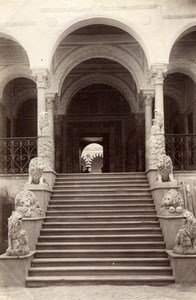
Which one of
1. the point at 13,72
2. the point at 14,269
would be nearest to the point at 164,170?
the point at 14,269

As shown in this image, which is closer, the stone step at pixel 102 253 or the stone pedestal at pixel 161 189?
the stone step at pixel 102 253

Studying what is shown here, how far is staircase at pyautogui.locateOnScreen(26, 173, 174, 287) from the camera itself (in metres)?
7.56

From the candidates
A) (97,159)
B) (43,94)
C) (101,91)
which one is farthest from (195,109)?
(97,159)

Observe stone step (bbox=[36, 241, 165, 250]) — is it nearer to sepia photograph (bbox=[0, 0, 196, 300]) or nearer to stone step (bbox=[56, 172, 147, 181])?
sepia photograph (bbox=[0, 0, 196, 300])

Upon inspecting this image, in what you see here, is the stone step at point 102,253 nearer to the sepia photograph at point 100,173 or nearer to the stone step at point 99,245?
the sepia photograph at point 100,173

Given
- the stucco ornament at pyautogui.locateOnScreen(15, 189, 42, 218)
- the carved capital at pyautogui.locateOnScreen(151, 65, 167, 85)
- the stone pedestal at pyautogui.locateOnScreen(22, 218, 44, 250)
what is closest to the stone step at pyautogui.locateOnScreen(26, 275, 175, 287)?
the stone pedestal at pyautogui.locateOnScreen(22, 218, 44, 250)

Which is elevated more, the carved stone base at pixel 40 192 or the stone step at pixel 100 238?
the carved stone base at pixel 40 192

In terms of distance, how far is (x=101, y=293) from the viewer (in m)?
6.72

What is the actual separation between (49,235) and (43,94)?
370 cm

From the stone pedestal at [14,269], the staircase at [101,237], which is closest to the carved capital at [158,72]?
the staircase at [101,237]

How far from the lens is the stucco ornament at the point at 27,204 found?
27.0 feet

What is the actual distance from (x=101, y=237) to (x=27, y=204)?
162 centimetres

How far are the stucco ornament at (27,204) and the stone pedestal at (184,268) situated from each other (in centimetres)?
288

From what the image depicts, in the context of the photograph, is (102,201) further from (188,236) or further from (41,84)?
(41,84)
